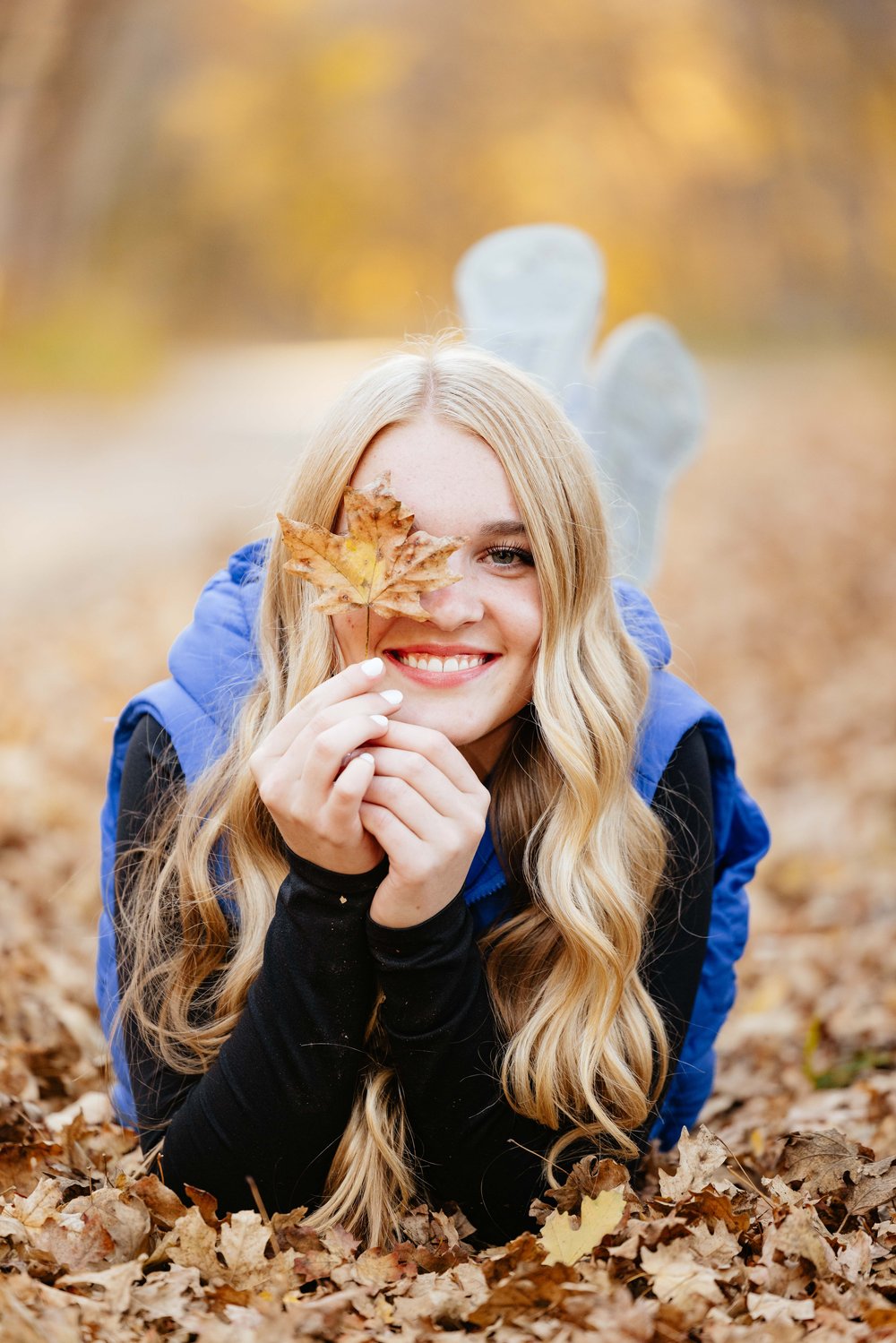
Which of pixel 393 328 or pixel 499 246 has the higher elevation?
pixel 393 328

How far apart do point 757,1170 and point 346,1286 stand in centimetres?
103

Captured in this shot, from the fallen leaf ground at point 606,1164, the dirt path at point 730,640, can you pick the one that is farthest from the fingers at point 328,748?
the dirt path at point 730,640

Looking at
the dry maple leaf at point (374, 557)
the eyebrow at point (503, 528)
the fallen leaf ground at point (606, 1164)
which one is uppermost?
the eyebrow at point (503, 528)

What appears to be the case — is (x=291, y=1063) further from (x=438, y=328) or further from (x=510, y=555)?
(x=438, y=328)

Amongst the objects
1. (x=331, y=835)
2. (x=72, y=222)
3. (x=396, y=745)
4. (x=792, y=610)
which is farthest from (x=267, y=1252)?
(x=72, y=222)

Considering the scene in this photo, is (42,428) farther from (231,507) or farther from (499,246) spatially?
(499,246)

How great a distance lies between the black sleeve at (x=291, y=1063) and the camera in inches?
74.7

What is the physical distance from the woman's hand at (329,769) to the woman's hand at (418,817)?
0.04 m

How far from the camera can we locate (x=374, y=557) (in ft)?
6.15

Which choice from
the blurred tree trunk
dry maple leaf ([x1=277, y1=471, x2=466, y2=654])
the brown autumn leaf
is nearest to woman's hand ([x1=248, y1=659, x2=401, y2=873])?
Answer: dry maple leaf ([x1=277, y1=471, x2=466, y2=654])

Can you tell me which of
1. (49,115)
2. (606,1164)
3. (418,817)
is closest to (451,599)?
(418,817)

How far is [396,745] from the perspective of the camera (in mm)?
1850

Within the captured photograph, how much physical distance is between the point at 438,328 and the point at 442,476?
0.70m

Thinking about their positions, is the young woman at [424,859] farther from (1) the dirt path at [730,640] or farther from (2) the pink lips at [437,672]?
(1) the dirt path at [730,640]
